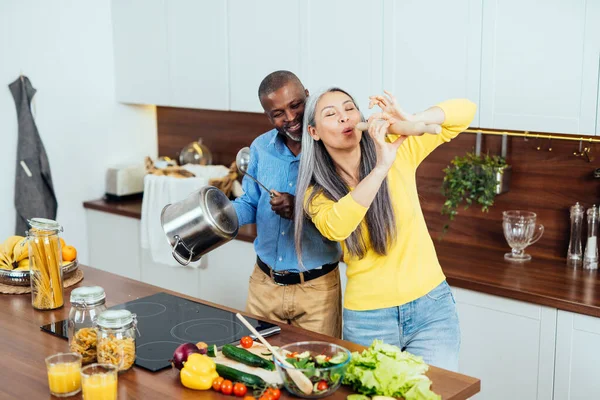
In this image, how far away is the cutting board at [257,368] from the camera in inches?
72.4

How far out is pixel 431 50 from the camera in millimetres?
3010

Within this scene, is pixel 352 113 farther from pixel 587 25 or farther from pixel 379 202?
pixel 587 25

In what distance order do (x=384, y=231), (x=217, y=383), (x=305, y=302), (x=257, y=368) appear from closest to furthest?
(x=217, y=383) → (x=257, y=368) → (x=384, y=231) → (x=305, y=302)

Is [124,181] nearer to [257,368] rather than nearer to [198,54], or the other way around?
[198,54]

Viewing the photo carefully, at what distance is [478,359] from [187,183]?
1747 mm

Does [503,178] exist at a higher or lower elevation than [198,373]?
higher

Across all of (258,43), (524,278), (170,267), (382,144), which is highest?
(258,43)

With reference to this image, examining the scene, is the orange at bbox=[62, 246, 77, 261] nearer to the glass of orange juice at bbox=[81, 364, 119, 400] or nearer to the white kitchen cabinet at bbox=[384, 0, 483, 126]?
the glass of orange juice at bbox=[81, 364, 119, 400]

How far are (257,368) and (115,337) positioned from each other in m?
0.36

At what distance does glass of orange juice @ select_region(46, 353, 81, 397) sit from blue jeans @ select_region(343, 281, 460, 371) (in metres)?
0.84

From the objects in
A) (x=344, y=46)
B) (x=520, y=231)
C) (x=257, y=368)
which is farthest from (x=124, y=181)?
(x=257, y=368)

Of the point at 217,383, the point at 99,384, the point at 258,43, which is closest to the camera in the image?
the point at 99,384

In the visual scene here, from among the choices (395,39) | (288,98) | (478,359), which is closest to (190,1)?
(395,39)

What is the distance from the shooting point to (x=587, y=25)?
263cm
